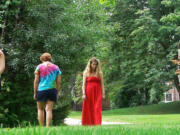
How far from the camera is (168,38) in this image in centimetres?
3061

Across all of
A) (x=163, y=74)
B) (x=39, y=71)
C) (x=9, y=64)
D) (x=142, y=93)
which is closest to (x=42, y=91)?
(x=39, y=71)

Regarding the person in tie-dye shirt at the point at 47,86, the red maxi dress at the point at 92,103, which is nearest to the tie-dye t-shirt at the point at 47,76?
the person in tie-dye shirt at the point at 47,86

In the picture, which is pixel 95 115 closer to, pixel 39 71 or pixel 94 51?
pixel 39 71

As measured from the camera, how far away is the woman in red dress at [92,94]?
9508mm

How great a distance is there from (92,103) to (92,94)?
28 cm

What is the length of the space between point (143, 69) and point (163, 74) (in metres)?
3.06

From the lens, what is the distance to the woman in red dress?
9508 mm

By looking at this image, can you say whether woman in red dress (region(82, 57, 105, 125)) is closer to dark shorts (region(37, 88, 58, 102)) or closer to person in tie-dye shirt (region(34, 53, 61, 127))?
person in tie-dye shirt (region(34, 53, 61, 127))

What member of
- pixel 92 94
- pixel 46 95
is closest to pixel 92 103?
pixel 92 94

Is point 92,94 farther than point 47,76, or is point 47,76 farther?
point 92,94

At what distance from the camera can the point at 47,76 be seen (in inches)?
318

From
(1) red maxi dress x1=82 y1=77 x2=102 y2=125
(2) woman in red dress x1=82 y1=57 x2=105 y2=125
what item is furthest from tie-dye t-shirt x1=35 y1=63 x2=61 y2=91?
(1) red maxi dress x1=82 y1=77 x2=102 y2=125

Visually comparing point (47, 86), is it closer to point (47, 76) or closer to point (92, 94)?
point (47, 76)

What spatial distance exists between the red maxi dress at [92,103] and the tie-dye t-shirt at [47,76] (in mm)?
1640
